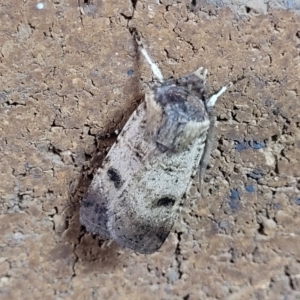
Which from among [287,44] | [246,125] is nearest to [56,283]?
[246,125]

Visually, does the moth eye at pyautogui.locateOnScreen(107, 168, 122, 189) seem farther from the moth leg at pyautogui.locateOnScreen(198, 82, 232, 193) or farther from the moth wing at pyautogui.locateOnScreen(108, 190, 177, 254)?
the moth leg at pyautogui.locateOnScreen(198, 82, 232, 193)

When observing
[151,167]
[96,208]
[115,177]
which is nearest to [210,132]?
[151,167]

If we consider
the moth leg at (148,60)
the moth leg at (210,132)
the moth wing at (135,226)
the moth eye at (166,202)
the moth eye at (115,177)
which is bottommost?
the moth wing at (135,226)

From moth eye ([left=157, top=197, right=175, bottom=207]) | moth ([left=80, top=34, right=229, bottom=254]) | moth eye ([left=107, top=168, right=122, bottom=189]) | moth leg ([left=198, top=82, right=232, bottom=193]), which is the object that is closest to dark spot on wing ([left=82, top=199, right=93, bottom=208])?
moth ([left=80, top=34, right=229, bottom=254])

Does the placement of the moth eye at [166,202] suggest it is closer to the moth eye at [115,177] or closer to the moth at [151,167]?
the moth at [151,167]

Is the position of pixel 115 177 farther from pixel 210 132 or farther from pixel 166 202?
pixel 210 132

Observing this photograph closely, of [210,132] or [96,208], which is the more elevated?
[210,132]

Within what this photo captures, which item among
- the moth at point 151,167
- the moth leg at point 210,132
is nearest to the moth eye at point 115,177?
the moth at point 151,167
